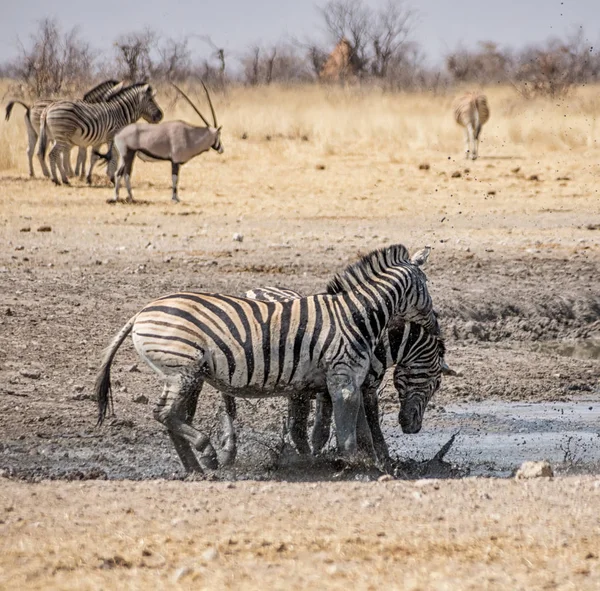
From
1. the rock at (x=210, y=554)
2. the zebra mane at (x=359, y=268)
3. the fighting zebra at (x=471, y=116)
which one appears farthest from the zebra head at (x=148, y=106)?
the rock at (x=210, y=554)

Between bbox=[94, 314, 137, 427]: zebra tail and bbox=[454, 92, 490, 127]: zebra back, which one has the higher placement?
bbox=[454, 92, 490, 127]: zebra back

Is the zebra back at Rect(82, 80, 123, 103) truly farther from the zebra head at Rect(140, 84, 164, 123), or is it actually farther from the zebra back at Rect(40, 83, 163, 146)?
the zebra head at Rect(140, 84, 164, 123)

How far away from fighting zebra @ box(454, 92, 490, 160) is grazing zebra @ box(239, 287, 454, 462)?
14163 mm

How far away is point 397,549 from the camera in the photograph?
4.25 metres

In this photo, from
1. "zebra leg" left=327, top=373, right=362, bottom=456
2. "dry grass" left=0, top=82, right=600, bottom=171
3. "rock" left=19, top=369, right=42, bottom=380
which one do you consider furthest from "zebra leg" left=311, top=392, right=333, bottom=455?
"dry grass" left=0, top=82, right=600, bottom=171

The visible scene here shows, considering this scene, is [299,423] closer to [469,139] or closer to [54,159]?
[54,159]

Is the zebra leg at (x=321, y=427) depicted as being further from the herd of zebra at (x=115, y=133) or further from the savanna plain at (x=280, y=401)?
the herd of zebra at (x=115, y=133)

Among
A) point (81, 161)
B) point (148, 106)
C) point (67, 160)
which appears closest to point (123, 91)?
point (148, 106)

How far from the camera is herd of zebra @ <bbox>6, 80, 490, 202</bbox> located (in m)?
16.5

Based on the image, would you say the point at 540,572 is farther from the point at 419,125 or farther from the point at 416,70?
the point at 416,70

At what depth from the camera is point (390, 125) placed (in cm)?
2303

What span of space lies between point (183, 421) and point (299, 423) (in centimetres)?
88

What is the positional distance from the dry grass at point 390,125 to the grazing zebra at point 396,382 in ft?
41.9

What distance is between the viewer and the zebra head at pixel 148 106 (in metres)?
19.3
